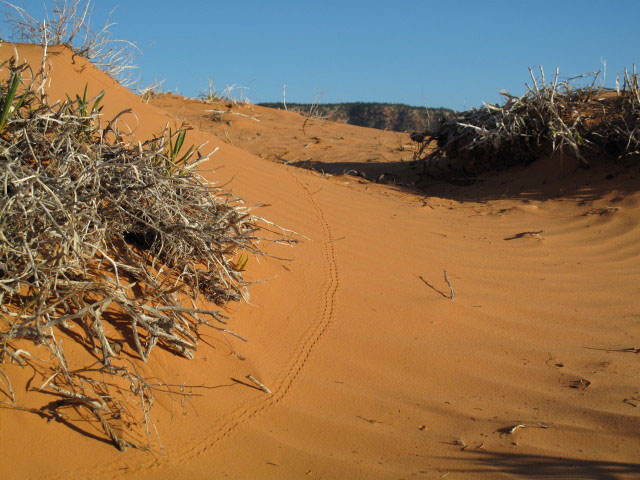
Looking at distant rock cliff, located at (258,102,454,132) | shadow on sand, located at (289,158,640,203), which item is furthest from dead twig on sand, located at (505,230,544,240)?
distant rock cliff, located at (258,102,454,132)

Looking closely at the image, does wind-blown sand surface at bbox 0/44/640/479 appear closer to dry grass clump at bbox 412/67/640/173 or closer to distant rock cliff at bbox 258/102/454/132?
dry grass clump at bbox 412/67/640/173

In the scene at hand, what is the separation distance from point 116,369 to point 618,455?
201 centimetres

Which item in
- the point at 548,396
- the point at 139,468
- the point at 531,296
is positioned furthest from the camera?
the point at 531,296

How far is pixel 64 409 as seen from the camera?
2.38 metres

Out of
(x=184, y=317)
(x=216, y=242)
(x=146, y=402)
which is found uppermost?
(x=216, y=242)

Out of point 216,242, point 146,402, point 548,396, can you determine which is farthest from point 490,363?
point 146,402

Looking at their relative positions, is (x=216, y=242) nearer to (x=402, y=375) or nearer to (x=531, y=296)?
(x=402, y=375)

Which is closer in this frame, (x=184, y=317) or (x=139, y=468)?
→ (x=139, y=468)

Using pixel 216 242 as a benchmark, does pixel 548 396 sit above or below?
below

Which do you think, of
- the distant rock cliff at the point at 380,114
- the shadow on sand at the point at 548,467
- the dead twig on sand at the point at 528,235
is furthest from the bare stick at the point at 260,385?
the distant rock cliff at the point at 380,114

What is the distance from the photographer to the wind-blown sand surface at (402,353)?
96.0 inches

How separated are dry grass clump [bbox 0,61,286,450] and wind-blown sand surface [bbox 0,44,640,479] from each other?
14cm

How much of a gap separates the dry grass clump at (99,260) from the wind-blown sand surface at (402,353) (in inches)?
5.3

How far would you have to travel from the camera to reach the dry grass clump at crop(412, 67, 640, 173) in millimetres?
6301
